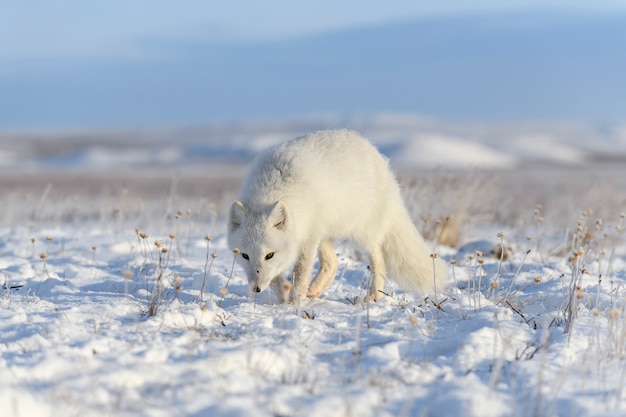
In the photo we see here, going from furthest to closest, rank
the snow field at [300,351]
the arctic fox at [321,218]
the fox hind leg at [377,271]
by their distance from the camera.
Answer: the fox hind leg at [377,271]
the arctic fox at [321,218]
the snow field at [300,351]

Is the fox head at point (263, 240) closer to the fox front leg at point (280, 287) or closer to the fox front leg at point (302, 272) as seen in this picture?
the fox front leg at point (302, 272)

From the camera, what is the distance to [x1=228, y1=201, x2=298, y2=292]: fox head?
5156 mm

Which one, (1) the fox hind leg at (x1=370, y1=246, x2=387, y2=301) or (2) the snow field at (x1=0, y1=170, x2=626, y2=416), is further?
(1) the fox hind leg at (x1=370, y1=246, x2=387, y2=301)

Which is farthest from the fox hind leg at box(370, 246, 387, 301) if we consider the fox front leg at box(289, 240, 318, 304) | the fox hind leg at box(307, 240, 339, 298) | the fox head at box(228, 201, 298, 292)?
the fox head at box(228, 201, 298, 292)

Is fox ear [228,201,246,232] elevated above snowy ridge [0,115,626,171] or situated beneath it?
elevated above

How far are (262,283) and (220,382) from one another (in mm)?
1670

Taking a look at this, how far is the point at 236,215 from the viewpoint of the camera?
533cm

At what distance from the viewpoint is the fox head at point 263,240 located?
16.9 feet

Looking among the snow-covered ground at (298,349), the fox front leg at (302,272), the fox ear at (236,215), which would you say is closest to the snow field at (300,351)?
the snow-covered ground at (298,349)

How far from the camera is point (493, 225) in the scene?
12172mm

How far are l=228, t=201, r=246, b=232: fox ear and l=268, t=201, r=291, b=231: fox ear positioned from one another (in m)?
0.25

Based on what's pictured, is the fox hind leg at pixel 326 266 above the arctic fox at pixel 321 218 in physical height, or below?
below

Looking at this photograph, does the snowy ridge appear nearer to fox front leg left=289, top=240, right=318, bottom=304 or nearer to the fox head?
fox front leg left=289, top=240, right=318, bottom=304

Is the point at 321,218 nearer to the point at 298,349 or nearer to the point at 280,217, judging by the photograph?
the point at 280,217
